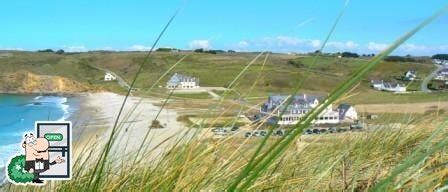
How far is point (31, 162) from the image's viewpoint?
2.47 metres

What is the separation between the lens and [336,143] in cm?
416

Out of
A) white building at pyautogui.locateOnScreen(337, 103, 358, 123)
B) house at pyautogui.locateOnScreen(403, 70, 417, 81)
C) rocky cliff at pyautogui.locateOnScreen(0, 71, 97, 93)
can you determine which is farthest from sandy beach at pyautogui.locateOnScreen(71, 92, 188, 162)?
rocky cliff at pyautogui.locateOnScreen(0, 71, 97, 93)

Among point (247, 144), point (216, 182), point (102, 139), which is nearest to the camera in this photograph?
point (216, 182)

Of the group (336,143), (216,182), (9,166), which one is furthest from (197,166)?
(336,143)

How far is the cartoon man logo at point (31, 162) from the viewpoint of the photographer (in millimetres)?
2459

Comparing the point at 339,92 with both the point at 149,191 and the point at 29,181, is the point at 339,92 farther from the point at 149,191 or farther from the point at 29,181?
the point at 29,181

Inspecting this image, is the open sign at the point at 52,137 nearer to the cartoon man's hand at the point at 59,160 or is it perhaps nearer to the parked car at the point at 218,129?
the cartoon man's hand at the point at 59,160

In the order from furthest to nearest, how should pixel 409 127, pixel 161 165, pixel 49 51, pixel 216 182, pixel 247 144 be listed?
pixel 49 51, pixel 409 127, pixel 247 144, pixel 161 165, pixel 216 182

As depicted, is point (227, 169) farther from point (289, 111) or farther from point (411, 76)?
point (411, 76)

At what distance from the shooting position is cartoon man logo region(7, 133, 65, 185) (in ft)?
8.07

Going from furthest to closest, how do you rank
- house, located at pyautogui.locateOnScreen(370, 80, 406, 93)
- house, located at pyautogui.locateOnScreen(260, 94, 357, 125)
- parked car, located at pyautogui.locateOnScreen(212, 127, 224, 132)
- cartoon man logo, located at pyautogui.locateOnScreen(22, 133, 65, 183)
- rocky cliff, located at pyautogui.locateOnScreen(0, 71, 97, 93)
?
rocky cliff, located at pyautogui.locateOnScreen(0, 71, 97, 93) < house, located at pyautogui.locateOnScreen(370, 80, 406, 93) < parked car, located at pyautogui.locateOnScreen(212, 127, 224, 132) < cartoon man logo, located at pyautogui.locateOnScreen(22, 133, 65, 183) < house, located at pyautogui.locateOnScreen(260, 94, 357, 125)

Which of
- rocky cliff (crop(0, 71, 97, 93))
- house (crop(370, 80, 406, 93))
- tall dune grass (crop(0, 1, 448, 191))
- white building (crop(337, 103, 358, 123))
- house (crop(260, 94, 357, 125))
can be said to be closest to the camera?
house (crop(260, 94, 357, 125))

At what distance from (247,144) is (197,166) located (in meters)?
0.44

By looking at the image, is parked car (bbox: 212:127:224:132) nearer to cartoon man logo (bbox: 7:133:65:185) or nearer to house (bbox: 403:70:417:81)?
cartoon man logo (bbox: 7:133:65:185)
